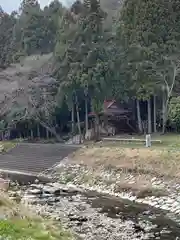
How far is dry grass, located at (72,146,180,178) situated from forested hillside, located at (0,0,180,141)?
7738 mm

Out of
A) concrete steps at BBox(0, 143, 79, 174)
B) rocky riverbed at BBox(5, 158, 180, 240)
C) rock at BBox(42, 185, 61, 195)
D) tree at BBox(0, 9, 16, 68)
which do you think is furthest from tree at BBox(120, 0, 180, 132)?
tree at BBox(0, 9, 16, 68)

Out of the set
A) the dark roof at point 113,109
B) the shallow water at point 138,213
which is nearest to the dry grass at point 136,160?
the shallow water at point 138,213

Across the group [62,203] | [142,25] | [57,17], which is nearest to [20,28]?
[57,17]

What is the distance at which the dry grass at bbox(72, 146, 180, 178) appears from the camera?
23328 mm

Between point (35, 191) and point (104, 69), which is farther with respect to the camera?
point (104, 69)

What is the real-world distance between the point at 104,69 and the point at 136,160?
38.6 ft

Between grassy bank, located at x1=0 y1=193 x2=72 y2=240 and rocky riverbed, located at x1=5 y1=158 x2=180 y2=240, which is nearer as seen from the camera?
grassy bank, located at x1=0 y1=193 x2=72 y2=240

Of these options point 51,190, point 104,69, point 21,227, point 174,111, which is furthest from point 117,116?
point 21,227

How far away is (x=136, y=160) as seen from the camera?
25344 mm

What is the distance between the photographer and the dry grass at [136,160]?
23.3 meters

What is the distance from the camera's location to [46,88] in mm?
38531

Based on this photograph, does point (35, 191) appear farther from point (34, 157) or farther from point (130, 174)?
point (34, 157)

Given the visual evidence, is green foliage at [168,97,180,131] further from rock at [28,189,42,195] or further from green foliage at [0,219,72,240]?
green foliage at [0,219,72,240]

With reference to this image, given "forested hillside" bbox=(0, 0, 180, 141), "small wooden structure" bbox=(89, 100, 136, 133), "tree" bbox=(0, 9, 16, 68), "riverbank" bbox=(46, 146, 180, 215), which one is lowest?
"riverbank" bbox=(46, 146, 180, 215)
